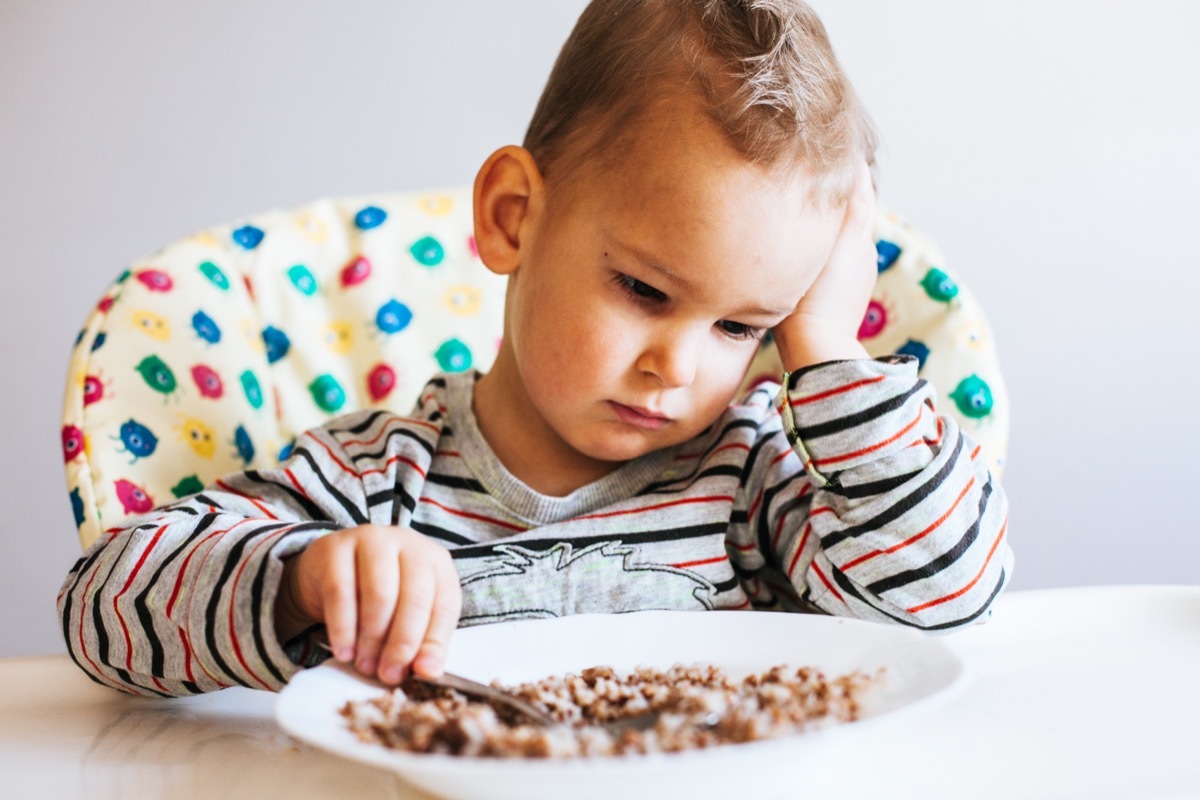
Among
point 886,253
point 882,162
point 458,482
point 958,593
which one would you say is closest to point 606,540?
point 458,482

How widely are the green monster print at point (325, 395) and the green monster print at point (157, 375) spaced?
16 cm

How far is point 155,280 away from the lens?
1.07 metres

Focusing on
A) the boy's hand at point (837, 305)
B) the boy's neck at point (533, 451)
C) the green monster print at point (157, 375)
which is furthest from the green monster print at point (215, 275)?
the boy's hand at point (837, 305)

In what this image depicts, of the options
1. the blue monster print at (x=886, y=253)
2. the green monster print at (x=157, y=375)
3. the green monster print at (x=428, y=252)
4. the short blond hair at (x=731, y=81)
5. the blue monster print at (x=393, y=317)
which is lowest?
the green monster print at (x=157, y=375)

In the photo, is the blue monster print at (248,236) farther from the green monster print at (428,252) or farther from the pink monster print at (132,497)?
the pink monster print at (132,497)

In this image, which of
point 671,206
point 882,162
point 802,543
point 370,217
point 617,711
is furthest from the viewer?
point 882,162

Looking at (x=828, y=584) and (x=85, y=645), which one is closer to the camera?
(x=85, y=645)

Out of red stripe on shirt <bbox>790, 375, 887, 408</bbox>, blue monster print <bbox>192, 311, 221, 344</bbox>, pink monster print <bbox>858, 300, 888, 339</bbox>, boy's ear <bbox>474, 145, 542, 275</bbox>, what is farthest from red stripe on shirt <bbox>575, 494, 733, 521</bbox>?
blue monster print <bbox>192, 311, 221, 344</bbox>

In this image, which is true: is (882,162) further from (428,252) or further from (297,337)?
(297,337)

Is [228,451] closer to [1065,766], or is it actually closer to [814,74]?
[814,74]

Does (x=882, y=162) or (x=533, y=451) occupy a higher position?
(x=882, y=162)

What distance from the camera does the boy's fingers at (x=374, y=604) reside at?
0.58 meters

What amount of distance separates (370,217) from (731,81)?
53 centimetres

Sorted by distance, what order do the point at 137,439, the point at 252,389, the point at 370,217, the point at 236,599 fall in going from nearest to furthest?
the point at 236,599, the point at 137,439, the point at 252,389, the point at 370,217
